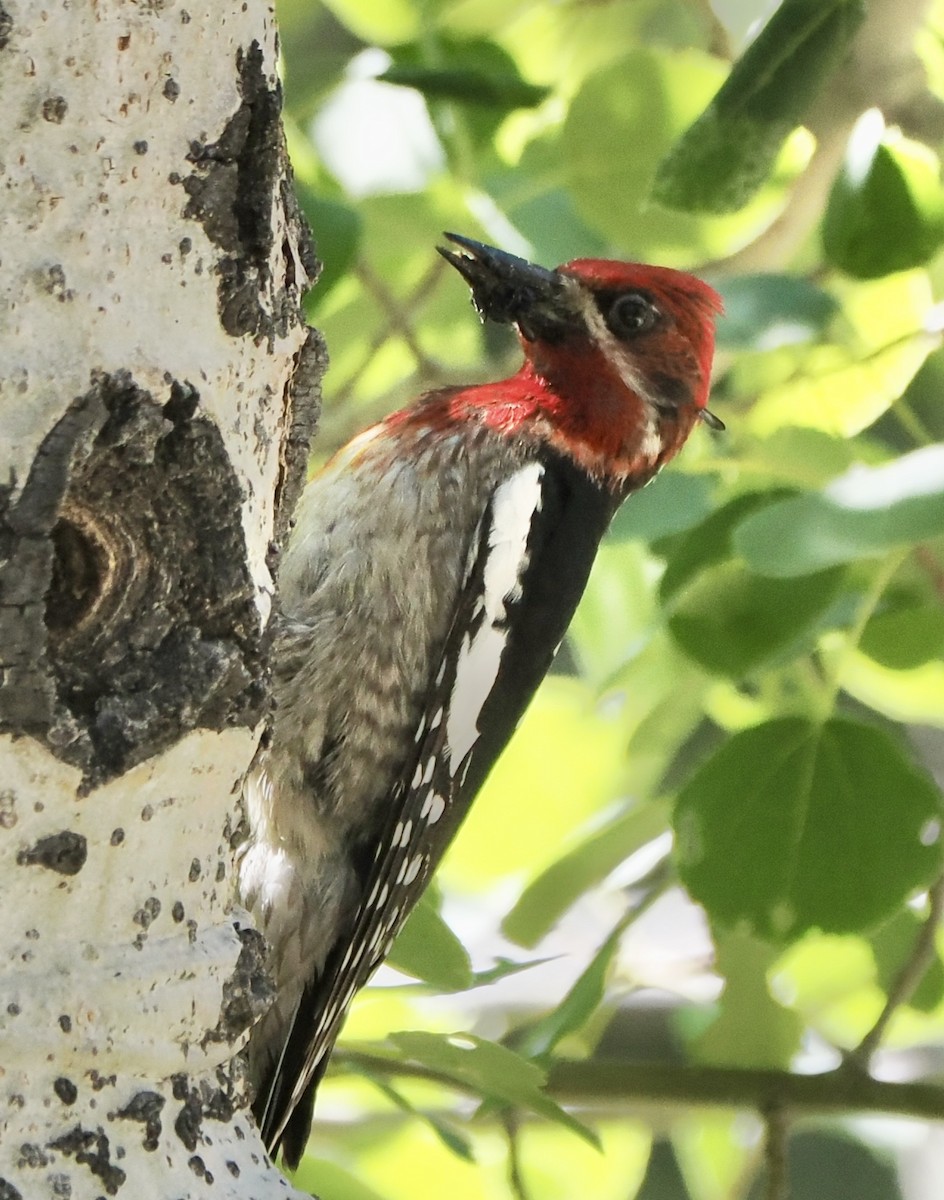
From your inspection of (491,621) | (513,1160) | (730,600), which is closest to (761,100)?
(730,600)

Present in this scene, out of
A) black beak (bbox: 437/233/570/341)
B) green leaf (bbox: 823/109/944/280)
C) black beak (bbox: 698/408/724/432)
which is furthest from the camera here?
black beak (bbox: 698/408/724/432)

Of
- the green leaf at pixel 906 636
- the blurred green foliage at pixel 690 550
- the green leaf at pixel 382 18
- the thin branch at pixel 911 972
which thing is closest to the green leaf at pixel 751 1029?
the blurred green foliage at pixel 690 550

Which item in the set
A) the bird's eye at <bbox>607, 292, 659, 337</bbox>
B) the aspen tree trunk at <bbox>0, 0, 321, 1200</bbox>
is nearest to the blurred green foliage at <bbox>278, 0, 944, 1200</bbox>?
the bird's eye at <bbox>607, 292, 659, 337</bbox>

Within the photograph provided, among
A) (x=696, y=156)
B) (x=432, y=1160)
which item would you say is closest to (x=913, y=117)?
(x=696, y=156)

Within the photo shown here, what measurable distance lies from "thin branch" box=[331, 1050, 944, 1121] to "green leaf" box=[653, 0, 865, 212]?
2.58 ft

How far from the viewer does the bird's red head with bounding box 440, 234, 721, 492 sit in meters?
1.64

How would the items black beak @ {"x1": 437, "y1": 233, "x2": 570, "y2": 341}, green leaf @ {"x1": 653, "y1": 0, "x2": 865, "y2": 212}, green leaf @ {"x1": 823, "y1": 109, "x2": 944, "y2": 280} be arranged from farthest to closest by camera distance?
black beak @ {"x1": 437, "y1": 233, "x2": 570, "y2": 341} < green leaf @ {"x1": 823, "y1": 109, "x2": 944, "y2": 280} < green leaf @ {"x1": 653, "y1": 0, "x2": 865, "y2": 212}

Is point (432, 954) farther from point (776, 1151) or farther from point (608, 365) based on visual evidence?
point (608, 365)

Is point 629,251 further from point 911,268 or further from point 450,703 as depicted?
point 450,703

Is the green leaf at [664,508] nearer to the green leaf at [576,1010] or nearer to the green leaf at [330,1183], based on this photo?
the green leaf at [576,1010]

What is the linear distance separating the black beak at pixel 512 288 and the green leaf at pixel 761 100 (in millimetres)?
322

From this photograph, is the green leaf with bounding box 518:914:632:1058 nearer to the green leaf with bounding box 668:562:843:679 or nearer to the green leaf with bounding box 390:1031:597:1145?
the green leaf with bounding box 390:1031:597:1145

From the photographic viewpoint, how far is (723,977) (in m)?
1.52

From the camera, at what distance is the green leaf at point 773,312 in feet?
4.12
